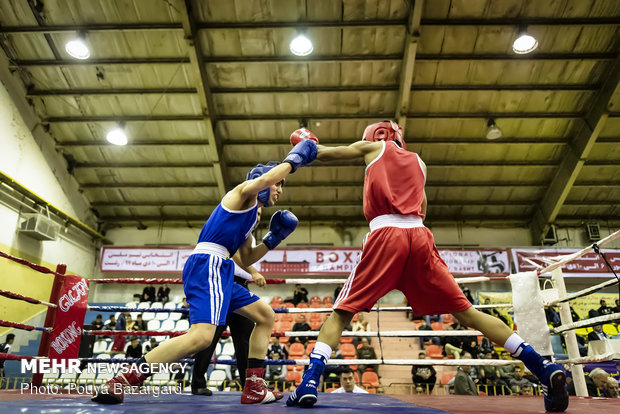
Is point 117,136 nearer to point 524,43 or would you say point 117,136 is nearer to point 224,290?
point 224,290

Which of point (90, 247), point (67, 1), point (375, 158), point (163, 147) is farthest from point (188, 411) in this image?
point (90, 247)

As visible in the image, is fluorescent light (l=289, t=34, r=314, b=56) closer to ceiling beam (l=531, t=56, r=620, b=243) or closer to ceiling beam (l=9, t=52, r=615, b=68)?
ceiling beam (l=9, t=52, r=615, b=68)

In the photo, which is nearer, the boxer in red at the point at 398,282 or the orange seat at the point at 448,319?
the boxer in red at the point at 398,282

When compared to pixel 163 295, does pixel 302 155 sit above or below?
below

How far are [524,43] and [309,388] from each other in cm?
762

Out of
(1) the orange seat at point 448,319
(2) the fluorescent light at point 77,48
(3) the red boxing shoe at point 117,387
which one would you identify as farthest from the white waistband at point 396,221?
(1) the orange seat at point 448,319

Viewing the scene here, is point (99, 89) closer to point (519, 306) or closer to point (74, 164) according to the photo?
point (74, 164)

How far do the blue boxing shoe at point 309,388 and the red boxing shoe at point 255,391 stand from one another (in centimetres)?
34

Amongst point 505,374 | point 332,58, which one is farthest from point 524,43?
point 505,374

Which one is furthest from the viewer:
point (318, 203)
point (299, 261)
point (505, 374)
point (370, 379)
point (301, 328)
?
point (318, 203)

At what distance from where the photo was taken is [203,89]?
8.20 m

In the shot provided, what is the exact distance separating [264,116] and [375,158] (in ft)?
24.0

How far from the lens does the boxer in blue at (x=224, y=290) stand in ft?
5.78

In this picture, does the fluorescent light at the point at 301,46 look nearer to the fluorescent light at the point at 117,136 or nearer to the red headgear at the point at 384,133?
the fluorescent light at the point at 117,136
